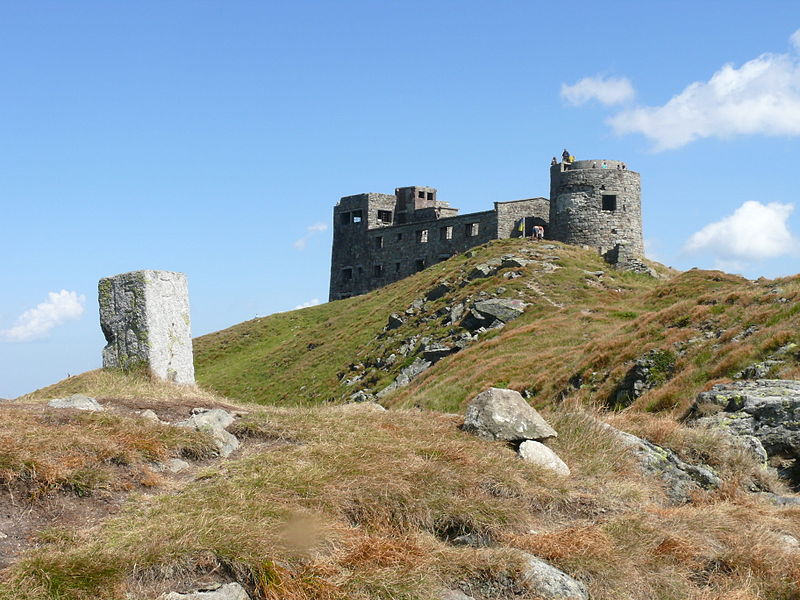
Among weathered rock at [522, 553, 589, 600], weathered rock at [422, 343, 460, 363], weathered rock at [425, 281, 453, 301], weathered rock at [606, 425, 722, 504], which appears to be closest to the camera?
weathered rock at [522, 553, 589, 600]

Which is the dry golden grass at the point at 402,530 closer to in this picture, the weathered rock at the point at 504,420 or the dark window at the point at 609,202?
the weathered rock at the point at 504,420

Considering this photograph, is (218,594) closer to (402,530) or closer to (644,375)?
(402,530)

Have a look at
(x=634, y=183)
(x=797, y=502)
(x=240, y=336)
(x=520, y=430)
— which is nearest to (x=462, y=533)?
(x=520, y=430)

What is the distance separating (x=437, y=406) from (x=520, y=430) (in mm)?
17886

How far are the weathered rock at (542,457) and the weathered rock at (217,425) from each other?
446 centimetres

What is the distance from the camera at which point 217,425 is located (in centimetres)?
1261

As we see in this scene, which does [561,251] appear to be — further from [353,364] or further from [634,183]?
[353,364]

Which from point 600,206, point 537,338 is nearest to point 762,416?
point 537,338

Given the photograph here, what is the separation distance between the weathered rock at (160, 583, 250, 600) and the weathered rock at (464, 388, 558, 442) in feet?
20.3

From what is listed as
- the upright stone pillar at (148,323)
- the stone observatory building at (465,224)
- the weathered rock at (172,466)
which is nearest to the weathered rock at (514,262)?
the stone observatory building at (465,224)

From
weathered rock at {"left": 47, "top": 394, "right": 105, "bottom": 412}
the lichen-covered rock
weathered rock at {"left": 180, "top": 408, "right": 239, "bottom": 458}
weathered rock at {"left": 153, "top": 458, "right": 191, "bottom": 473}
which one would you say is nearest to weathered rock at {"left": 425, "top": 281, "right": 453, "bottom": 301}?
the lichen-covered rock

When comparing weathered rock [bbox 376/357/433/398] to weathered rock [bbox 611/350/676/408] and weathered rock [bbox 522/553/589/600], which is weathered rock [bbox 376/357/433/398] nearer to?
weathered rock [bbox 611/350/676/408]

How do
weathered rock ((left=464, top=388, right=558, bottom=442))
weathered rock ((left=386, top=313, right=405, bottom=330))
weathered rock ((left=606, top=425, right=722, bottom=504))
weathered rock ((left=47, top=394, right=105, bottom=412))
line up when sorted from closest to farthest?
weathered rock ((left=606, top=425, right=722, bottom=504))
weathered rock ((left=464, top=388, right=558, bottom=442))
weathered rock ((left=47, top=394, right=105, bottom=412))
weathered rock ((left=386, top=313, right=405, bottom=330))

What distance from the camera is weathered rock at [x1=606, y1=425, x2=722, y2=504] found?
1263 cm
